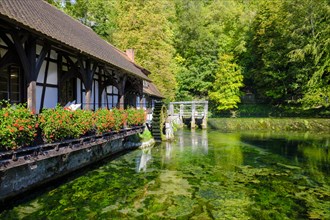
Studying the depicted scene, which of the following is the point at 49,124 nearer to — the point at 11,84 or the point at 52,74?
the point at 11,84

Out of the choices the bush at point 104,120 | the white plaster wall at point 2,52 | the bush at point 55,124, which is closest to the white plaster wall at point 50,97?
the bush at point 104,120

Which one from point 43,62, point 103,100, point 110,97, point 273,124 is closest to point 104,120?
point 43,62

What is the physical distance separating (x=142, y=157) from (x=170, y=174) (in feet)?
12.2

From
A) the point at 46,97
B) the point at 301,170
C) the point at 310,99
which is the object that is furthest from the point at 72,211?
the point at 310,99

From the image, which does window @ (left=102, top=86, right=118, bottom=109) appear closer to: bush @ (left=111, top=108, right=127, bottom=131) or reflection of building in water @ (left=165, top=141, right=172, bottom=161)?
bush @ (left=111, top=108, right=127, bottom=131)

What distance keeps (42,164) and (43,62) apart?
13.1 ft

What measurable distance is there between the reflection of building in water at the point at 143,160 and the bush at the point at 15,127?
518cm

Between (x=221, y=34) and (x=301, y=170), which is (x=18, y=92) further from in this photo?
(x=221, y=34)

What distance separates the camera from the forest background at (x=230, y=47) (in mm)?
25609

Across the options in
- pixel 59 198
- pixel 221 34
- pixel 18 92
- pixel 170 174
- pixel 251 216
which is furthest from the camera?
pixel 221 34

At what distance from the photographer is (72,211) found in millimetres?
6859

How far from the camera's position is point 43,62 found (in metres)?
10.4

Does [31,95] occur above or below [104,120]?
above

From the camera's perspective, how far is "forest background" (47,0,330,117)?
25.6m
